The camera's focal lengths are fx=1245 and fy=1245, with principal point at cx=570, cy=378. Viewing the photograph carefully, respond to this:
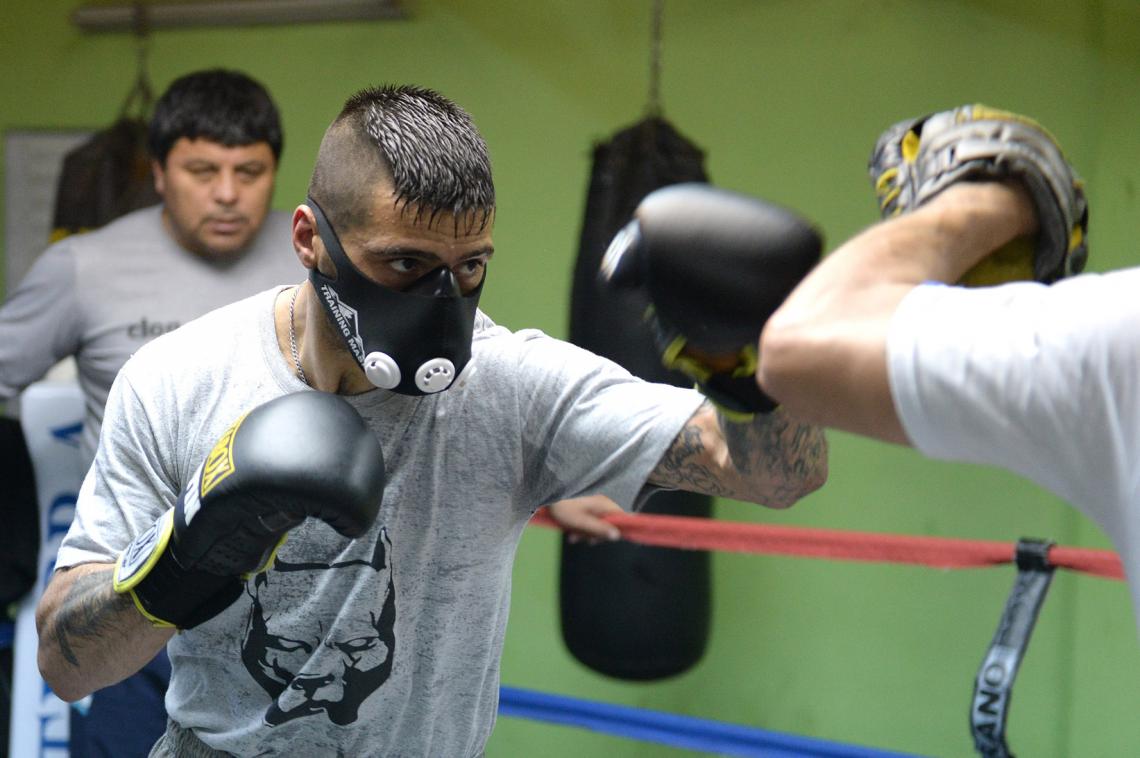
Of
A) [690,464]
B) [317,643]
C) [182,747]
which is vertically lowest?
[182,747]

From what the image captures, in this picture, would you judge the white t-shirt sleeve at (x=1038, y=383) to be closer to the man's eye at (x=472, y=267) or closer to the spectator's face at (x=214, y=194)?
the man's eye at (x=472, y=267)

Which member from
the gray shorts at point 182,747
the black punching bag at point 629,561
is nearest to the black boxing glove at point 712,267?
the gray shorts at point 182,747

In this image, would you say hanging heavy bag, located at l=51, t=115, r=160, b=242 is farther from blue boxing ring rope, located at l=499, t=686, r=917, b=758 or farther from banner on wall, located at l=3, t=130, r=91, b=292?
blue boxing ring rope, located at l=499, t=686, r=917, b=758

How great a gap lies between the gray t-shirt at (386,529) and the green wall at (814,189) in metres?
1.88

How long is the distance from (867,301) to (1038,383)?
14 centimetres

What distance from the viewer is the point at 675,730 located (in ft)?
9.17

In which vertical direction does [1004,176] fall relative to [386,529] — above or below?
above

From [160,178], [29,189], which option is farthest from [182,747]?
[29,189]

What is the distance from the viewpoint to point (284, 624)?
145cm

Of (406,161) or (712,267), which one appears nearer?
(712,267)

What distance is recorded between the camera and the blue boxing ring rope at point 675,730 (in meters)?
2.67

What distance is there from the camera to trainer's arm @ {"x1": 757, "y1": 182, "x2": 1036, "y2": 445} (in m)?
0.88

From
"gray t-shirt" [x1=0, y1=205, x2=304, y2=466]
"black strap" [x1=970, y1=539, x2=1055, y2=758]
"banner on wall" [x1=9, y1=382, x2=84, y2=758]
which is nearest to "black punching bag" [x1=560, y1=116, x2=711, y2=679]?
"gray t-shirt" [x1=0, y1=205, x2=304, y2=466]

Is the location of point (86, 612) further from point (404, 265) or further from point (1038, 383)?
point (1038, 383)
